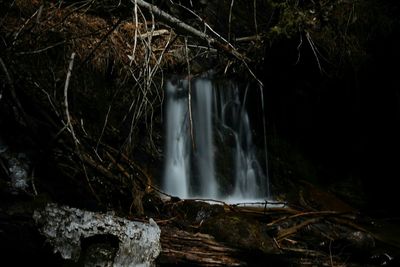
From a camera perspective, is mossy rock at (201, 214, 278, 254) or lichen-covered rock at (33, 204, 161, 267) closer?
lichen-covered rock at (33, 204, 161, 267)

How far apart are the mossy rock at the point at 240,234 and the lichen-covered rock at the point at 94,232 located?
69 cm

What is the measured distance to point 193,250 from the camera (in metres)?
2.74

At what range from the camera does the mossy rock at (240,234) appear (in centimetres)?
315

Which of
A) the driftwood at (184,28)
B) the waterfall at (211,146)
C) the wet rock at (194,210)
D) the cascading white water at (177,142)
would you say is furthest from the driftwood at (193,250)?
the cascading white water at (177,142)

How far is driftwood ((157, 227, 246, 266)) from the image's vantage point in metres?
2.62

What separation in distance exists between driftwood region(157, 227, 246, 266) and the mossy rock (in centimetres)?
16

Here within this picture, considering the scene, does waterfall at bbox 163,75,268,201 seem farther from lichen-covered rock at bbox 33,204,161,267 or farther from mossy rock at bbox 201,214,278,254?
lichen-covered rock at bbox 33,204,161,267

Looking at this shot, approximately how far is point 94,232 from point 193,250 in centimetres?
63

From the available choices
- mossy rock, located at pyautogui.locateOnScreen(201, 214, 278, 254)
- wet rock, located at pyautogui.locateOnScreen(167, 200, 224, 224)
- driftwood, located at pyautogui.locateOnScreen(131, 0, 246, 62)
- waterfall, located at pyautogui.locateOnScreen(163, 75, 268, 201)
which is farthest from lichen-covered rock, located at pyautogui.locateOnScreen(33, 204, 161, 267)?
waterfall, located at pyautogui.locateOnScreen(163, 75, 268, 201)

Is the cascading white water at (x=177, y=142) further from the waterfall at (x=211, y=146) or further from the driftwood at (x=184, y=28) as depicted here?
the driftwood at (x=184, y=28)

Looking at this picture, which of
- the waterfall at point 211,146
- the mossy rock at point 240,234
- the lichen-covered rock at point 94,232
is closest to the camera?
the lichen-covered rock at point 94,232

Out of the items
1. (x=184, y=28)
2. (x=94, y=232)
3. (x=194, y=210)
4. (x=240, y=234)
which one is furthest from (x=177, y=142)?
(x=94, y=232)

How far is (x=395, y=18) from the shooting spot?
7621mm

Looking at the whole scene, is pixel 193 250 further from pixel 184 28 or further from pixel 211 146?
pixel 211 146
